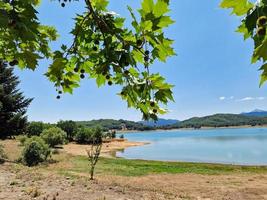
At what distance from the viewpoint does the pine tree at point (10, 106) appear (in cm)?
5175

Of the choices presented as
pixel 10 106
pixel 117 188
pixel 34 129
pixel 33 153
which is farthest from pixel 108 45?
pixel 34 129

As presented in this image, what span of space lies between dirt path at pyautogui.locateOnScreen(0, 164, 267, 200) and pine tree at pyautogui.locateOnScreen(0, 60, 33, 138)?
30048 mm

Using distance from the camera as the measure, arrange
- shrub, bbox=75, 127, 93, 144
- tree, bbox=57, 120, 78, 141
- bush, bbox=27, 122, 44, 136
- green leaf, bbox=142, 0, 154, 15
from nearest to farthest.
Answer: green leaf, bbox=142, 0, 154, 15, bush, bbox=27, 122, 44, 136, shrub, bbox=75, 127, 93, 144, tree, bbox=57, 120, 78, 141

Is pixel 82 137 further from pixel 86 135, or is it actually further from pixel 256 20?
pixel 256 20

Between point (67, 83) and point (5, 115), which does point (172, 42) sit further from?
point (5, 115)

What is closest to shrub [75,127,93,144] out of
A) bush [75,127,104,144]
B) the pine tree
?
bush [75,127,104,144]

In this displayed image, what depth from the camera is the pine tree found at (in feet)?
170

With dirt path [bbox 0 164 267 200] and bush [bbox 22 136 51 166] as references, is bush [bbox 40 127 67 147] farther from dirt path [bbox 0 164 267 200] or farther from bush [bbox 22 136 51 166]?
dirt path [bbox 0 164 267 200]

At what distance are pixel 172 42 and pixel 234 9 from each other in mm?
1123

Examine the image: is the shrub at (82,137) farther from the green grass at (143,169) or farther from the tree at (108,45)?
the tree at (108,45)

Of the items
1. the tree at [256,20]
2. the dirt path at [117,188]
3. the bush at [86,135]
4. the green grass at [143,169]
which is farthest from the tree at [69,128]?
the tree at [256,20]

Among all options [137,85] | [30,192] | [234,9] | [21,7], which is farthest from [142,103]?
[30,192]

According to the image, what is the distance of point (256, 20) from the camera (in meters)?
1.50

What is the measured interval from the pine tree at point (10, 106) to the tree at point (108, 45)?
161 feet
